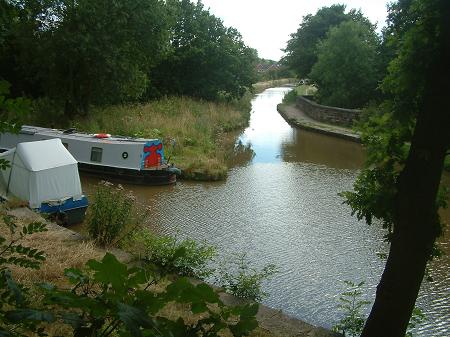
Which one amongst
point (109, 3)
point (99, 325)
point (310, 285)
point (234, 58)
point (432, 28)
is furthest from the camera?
point (234, 58)

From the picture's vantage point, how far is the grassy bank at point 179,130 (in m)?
14.8

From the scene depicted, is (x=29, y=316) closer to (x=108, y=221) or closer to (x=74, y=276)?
(x=74, y=276)

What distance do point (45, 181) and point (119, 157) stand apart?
4.39m

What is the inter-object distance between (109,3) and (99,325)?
1640 centimetres

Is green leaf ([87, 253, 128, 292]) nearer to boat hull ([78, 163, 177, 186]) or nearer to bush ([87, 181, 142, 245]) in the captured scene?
bush ([87, 181, 142, 245])

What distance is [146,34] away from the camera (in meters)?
18.3

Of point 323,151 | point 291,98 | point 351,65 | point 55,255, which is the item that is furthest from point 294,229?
point 291,98

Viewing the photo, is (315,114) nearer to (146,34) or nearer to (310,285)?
(146,34)

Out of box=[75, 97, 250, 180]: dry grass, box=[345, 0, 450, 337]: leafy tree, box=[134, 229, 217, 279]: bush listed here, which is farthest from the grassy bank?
box=[345, 0, 450, 337]: leafy tree

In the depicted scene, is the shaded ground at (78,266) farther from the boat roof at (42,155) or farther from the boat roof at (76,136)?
the boat roof at (76,136)

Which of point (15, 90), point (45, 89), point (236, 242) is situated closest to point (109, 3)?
point (45, 89)

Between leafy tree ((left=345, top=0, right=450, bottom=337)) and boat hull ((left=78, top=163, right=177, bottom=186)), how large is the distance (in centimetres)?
964

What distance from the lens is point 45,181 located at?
916 centimetres

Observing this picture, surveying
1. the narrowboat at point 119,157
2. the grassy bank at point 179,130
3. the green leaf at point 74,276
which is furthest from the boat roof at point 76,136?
the green leaf at point 74,276
